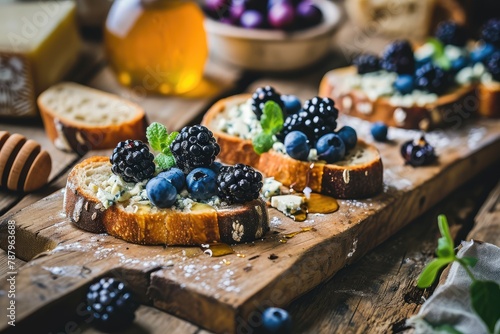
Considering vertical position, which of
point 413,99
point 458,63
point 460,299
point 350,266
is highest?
point 458,63

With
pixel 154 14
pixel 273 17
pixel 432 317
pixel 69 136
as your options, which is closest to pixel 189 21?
pixel 154 14

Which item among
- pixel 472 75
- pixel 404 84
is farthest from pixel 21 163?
pixel 472 75

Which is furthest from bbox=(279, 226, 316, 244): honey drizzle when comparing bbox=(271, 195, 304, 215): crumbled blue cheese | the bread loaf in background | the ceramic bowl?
the bread loaf in background

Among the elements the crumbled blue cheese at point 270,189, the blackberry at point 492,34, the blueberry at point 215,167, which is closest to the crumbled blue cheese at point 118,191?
the blueberry at point 215,167

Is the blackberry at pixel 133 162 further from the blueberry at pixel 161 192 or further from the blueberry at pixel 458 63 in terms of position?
the blueberry at pixel 458 63

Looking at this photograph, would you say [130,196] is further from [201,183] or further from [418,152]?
[418,152]
